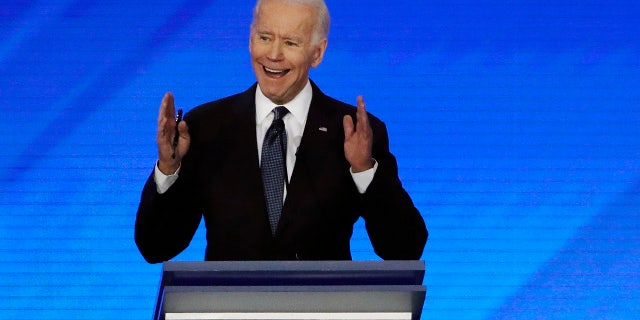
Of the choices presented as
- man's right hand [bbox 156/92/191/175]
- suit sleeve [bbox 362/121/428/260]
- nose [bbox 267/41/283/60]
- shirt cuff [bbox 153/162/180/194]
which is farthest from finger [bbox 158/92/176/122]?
suit sleeve [bbox 362/121/428/260]

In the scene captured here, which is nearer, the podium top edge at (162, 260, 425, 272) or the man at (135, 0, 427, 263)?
the podium top edge at (162, 260, 425, 272)

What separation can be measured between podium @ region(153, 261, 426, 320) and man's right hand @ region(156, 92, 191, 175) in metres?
0.45

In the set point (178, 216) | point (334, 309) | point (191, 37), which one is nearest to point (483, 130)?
point (191, 37)

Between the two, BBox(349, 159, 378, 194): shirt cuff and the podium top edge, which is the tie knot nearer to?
BBox(349, 159, 378, 194): shirt cuff

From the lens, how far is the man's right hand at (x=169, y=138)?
2.46m

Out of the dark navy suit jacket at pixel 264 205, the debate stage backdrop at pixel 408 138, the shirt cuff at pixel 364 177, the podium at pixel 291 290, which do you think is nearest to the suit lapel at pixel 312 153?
the dark navy suit jacket at pixel 264 205

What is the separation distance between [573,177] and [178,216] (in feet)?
5.92

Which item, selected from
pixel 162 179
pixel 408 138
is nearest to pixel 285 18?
pixel 162 179

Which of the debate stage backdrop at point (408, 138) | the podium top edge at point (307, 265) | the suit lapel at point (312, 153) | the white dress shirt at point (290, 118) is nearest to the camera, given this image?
the podium top edge at point (307, 265)

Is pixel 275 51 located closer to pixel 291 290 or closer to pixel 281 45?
pixel 281 45

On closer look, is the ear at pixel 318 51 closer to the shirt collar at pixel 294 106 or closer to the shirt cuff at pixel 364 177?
the shirt collar at pixel 294 106

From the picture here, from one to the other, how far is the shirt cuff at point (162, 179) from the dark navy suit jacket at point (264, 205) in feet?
0.04

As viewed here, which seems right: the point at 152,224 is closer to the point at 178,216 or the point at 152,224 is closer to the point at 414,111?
the point at 178,216

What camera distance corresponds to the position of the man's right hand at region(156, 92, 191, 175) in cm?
246
